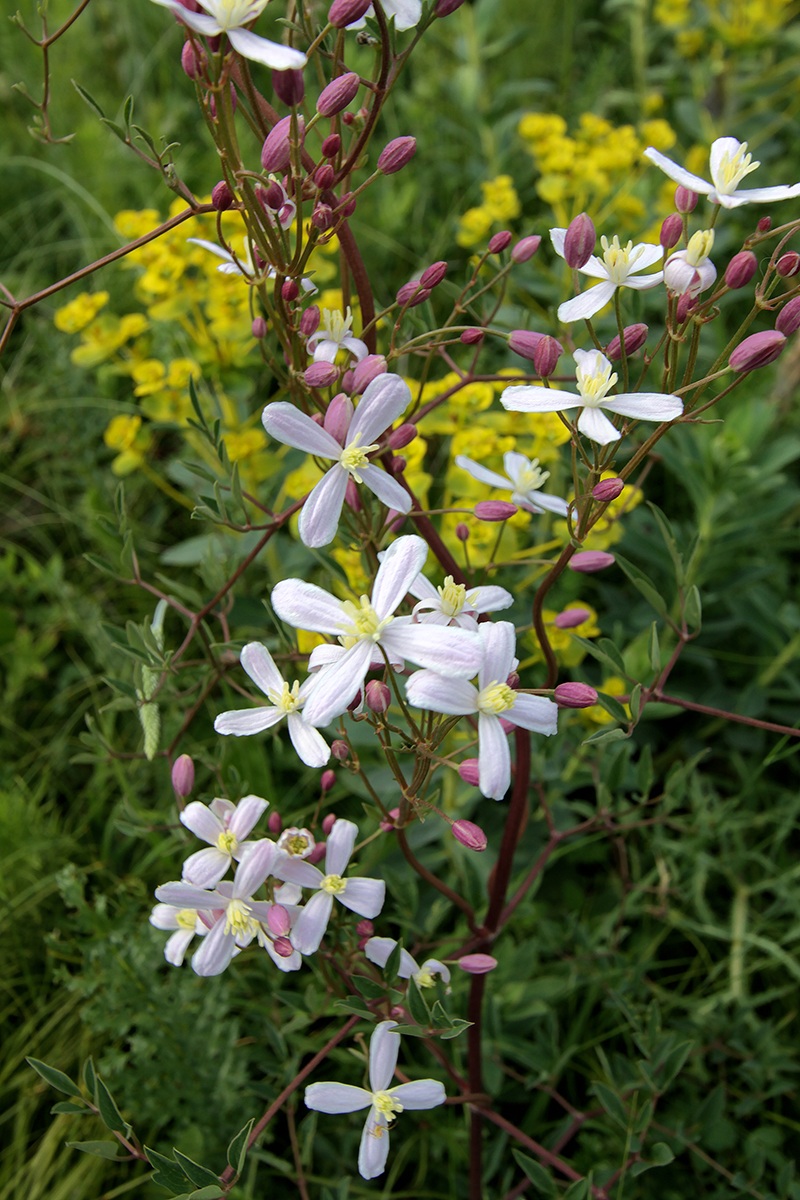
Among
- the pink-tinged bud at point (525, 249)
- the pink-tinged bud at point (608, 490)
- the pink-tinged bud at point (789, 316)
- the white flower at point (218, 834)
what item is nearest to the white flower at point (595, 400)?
the pink-tinged bud at point (608, 490)

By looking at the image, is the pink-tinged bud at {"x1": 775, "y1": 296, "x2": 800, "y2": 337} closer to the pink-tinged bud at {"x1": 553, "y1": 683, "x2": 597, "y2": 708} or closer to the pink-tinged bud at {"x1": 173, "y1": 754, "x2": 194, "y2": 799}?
the pink-tinged bud at {"x1": 553, "y1": 683, "x2": 597, "y2": 708}

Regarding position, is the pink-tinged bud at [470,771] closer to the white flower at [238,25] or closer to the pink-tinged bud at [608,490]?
the pink-tinged bud at [608,490]

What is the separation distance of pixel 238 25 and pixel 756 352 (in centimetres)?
52

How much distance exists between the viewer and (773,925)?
177cm

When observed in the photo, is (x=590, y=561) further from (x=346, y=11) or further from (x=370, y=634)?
(x=346, y=11)

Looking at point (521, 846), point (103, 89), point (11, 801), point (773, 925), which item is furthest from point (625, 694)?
point (103, 89)

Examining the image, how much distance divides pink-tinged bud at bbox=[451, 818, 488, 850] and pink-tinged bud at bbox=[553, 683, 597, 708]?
0.47 feet

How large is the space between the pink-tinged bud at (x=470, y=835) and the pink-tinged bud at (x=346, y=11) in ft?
2.29

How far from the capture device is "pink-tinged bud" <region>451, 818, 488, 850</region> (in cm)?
92

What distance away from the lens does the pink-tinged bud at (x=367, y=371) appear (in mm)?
951

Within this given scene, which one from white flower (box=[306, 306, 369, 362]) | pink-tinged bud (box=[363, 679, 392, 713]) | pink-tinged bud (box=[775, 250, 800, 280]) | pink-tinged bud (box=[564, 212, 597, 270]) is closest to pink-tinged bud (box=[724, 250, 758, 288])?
pink-tinged bud (box=[775, 250, 800, 280])

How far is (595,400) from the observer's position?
91 cm

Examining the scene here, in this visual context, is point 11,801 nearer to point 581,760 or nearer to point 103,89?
point 581,760

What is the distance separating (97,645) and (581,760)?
957 millimetres
